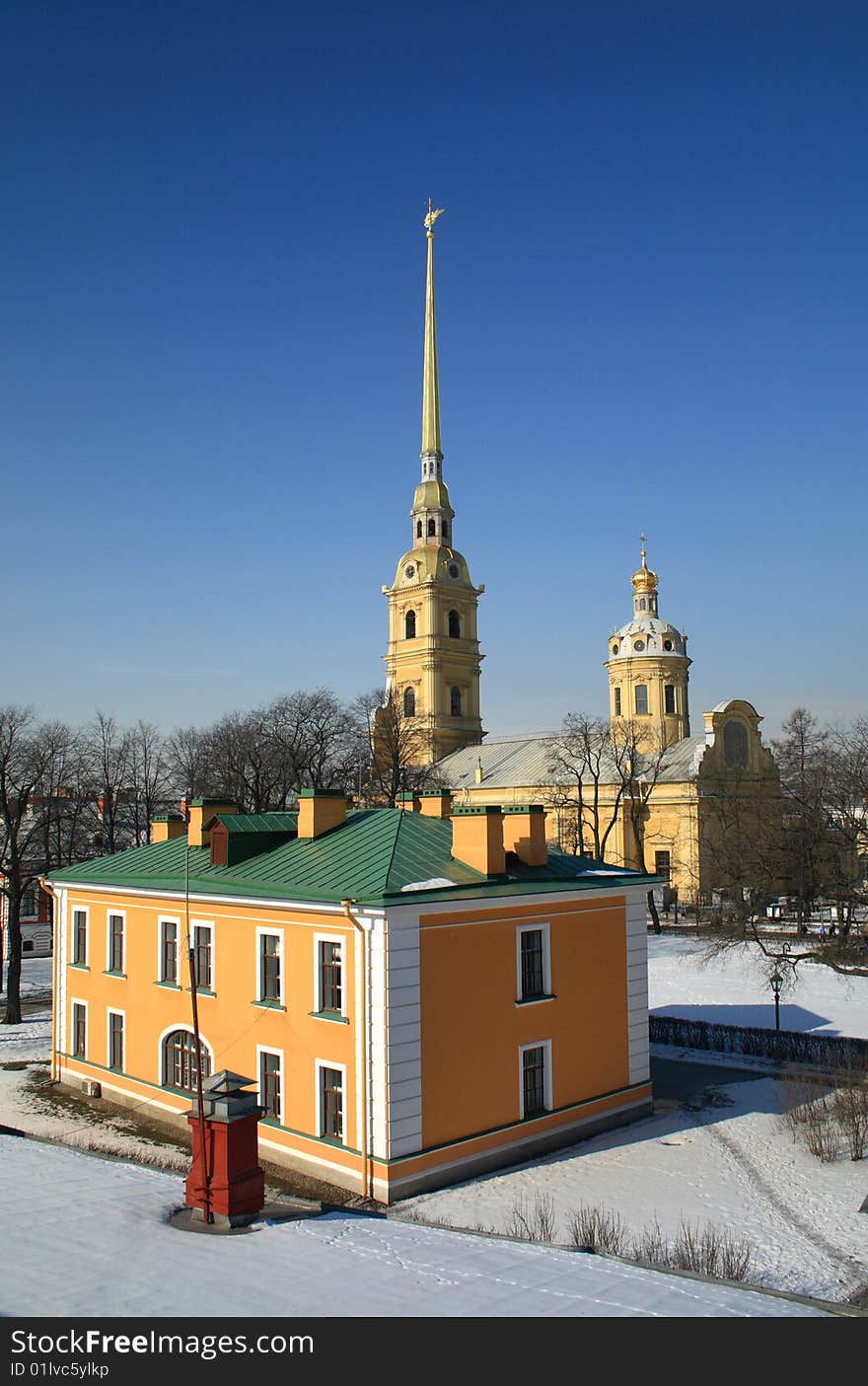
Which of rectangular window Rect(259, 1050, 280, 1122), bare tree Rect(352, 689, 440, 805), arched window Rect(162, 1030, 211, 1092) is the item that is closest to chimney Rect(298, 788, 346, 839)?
rectangular window Rect(259, 1050, 280, 1122)

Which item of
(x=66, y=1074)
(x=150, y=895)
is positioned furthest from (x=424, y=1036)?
(x=66, y=1074)

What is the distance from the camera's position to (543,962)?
62.6ft

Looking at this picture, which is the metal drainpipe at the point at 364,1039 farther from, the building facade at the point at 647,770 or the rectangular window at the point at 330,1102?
the building facade at the point at 647,770

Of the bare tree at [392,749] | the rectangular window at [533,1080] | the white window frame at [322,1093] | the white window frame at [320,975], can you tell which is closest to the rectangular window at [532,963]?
the rectangular window at [533,1080]

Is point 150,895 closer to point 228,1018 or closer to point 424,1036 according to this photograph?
point 228,1018

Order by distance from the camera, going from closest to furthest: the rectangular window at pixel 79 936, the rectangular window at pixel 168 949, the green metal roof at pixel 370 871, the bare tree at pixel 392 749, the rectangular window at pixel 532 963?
the green metal roof at pixel 370 871
the rectangular window at pixel 532 963
the rectangular window at pixel 168 949
the rectangular window at pixel 79 936
the bare tree at pixel 392 749

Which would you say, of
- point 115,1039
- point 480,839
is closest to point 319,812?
point 480,839

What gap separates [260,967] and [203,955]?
2269 millimetres

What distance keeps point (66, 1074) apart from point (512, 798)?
4092 centimetres

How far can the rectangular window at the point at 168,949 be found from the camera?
2189 centimetres

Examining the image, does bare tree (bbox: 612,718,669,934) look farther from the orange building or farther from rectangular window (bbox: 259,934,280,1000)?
rectangular window (bbox: 259,934,280,1000)

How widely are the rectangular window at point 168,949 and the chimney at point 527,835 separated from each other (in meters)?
7.58

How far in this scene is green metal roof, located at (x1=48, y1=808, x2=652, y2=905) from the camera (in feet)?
57.3
